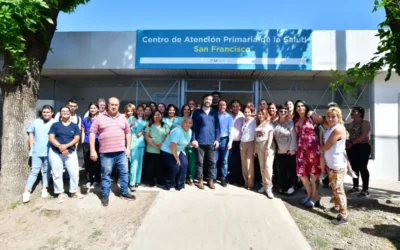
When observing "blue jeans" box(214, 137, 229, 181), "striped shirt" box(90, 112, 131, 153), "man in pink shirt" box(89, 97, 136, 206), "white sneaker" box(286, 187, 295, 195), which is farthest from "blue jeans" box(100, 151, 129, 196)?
"white sneaker" box(286, 187, 295, 195)

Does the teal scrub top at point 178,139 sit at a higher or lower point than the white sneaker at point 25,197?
higher

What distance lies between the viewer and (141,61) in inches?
256

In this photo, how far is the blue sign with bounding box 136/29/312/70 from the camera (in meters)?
A: 6.30

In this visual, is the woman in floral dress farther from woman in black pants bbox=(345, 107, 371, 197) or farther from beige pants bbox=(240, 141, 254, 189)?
woman in black pants bbox=(345, 107, 371, 197)

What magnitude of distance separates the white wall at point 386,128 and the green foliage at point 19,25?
7.46 m

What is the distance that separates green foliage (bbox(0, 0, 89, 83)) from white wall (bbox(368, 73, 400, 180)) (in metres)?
7.46

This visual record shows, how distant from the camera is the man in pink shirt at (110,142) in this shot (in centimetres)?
389

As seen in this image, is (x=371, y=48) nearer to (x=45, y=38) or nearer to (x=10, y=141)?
(x=45, y=38)

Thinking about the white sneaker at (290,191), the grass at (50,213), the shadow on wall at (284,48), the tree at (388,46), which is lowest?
the grass at (50,213)

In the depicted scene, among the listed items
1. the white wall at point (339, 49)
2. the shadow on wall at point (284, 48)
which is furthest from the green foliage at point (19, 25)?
the white wall at point (339, 49)

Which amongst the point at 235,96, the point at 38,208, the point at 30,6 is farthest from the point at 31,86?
the point at 235,96

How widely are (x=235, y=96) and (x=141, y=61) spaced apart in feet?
11.4

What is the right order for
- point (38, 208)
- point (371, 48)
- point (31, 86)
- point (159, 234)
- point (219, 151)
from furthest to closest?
1. point (371, 48)
2. point (219, 151)
3. point (31, 86)
4. point (38, 208)
5. point (159, 234)

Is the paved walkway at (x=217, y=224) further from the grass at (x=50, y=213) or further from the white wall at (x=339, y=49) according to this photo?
the white wall at (x=339, y=49)
